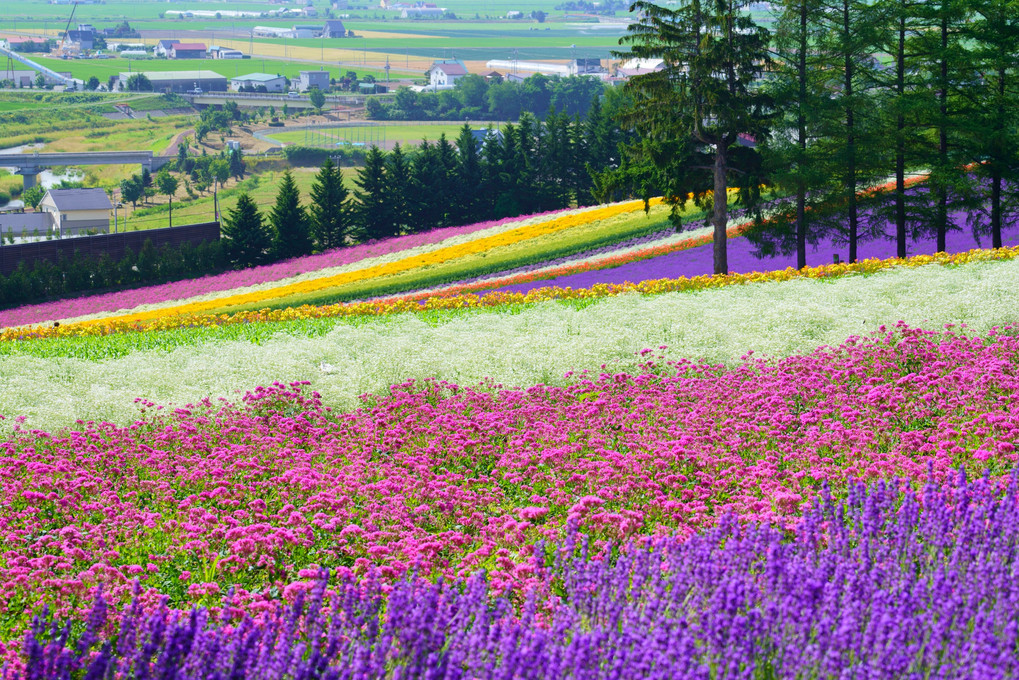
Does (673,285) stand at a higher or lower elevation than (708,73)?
lower

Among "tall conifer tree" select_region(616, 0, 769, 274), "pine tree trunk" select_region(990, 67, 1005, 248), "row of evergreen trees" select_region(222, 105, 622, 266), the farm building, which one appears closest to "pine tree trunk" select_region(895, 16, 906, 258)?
"pine tree trunk" select_region(990, 67, 1005, 248)

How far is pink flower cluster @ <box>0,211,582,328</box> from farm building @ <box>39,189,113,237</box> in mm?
52465

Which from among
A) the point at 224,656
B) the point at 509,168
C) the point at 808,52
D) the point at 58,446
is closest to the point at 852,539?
the point at 224,656

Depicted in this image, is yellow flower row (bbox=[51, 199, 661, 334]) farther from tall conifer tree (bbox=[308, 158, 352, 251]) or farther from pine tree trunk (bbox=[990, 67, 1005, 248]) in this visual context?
pine tree trunk (bbox=[990, 67, 1005, 248])

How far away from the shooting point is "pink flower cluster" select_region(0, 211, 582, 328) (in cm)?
5188

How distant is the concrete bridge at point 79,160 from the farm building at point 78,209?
69.7m

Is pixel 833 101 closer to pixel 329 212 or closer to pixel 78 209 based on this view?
pixel 329 212

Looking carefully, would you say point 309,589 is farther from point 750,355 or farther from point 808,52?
point 808,52

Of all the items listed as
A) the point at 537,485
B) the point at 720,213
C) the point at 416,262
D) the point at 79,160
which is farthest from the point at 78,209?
the point at 537,485

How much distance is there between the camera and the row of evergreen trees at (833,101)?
3050 centimetres

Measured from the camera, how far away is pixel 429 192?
7412 cm

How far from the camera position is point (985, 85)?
105 feet

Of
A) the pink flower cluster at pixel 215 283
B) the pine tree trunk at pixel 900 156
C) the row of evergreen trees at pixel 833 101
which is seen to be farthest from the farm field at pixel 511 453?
the pink flower cluster at pixel 215 283

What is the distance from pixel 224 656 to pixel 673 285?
18831mm
